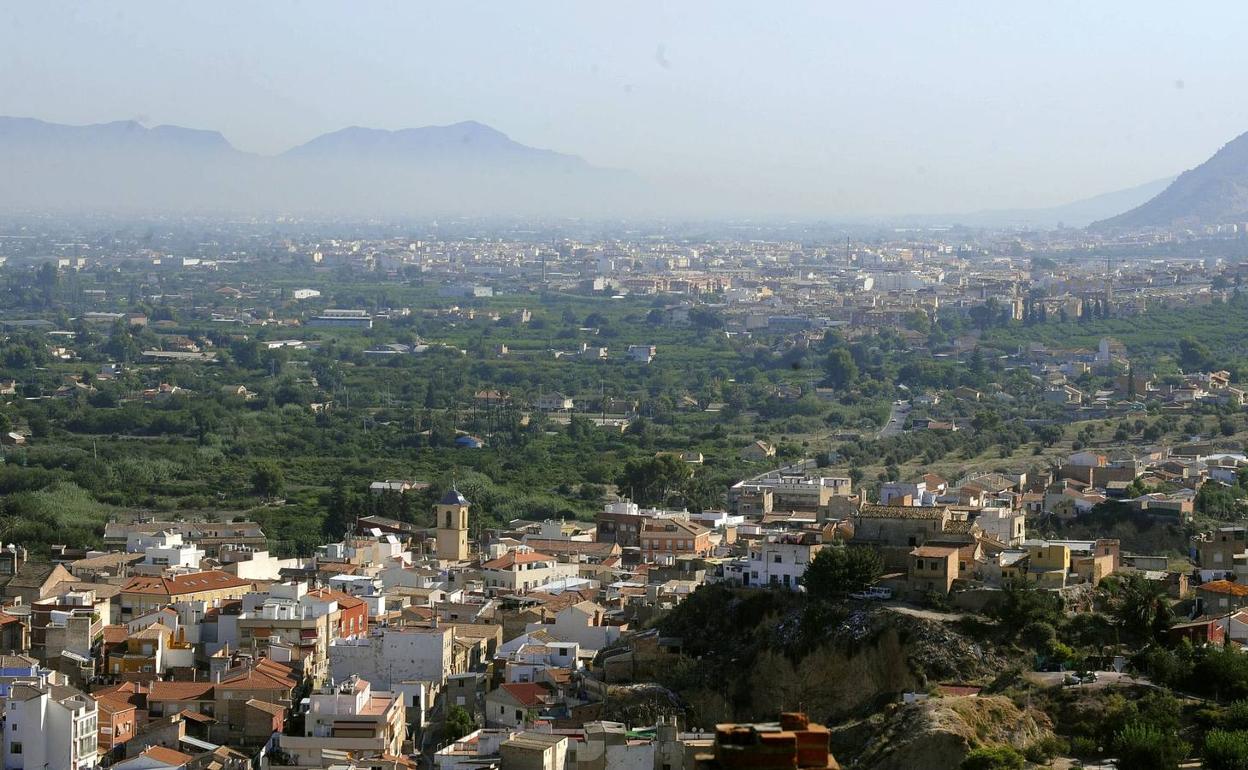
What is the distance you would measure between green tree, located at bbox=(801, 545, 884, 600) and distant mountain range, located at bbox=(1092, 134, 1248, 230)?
144m

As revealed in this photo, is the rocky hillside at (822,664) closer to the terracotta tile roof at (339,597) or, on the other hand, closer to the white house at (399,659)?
the white house at (399,659)

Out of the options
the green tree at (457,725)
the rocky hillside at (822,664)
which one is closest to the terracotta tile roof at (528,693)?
the green tree at (457,725)

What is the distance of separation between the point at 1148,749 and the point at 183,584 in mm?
13304

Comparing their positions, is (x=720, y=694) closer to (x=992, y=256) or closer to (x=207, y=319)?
(x=207, y=319)

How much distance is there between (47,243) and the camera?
166 meters

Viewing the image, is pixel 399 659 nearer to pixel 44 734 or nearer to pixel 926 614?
pixel 44 734

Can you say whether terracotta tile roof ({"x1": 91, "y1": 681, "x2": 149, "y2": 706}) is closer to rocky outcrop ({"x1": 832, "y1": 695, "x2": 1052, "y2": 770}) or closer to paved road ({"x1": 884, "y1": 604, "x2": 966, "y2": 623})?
rocky outcrop ({"x1": 832, "y1": 695, "x2": 1052, "y2": 770})

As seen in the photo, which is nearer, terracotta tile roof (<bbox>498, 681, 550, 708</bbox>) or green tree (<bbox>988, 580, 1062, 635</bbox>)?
green tree (<bbox>988, 580, 1062, 635</bbox>)

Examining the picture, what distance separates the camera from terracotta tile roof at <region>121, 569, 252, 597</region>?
2712cm

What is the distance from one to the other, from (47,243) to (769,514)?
138 m

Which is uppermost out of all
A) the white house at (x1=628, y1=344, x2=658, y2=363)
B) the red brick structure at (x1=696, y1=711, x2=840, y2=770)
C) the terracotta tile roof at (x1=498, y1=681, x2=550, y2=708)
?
the red brick structure at (x1=696, y1=711, x2=840, y2=770)

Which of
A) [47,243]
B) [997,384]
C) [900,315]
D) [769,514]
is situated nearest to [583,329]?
[900,315]

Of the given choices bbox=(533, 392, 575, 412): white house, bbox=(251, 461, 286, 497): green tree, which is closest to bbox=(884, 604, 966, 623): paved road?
bbox=(251, 461, 286, 497): green tree

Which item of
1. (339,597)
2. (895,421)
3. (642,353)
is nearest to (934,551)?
(339,597)
